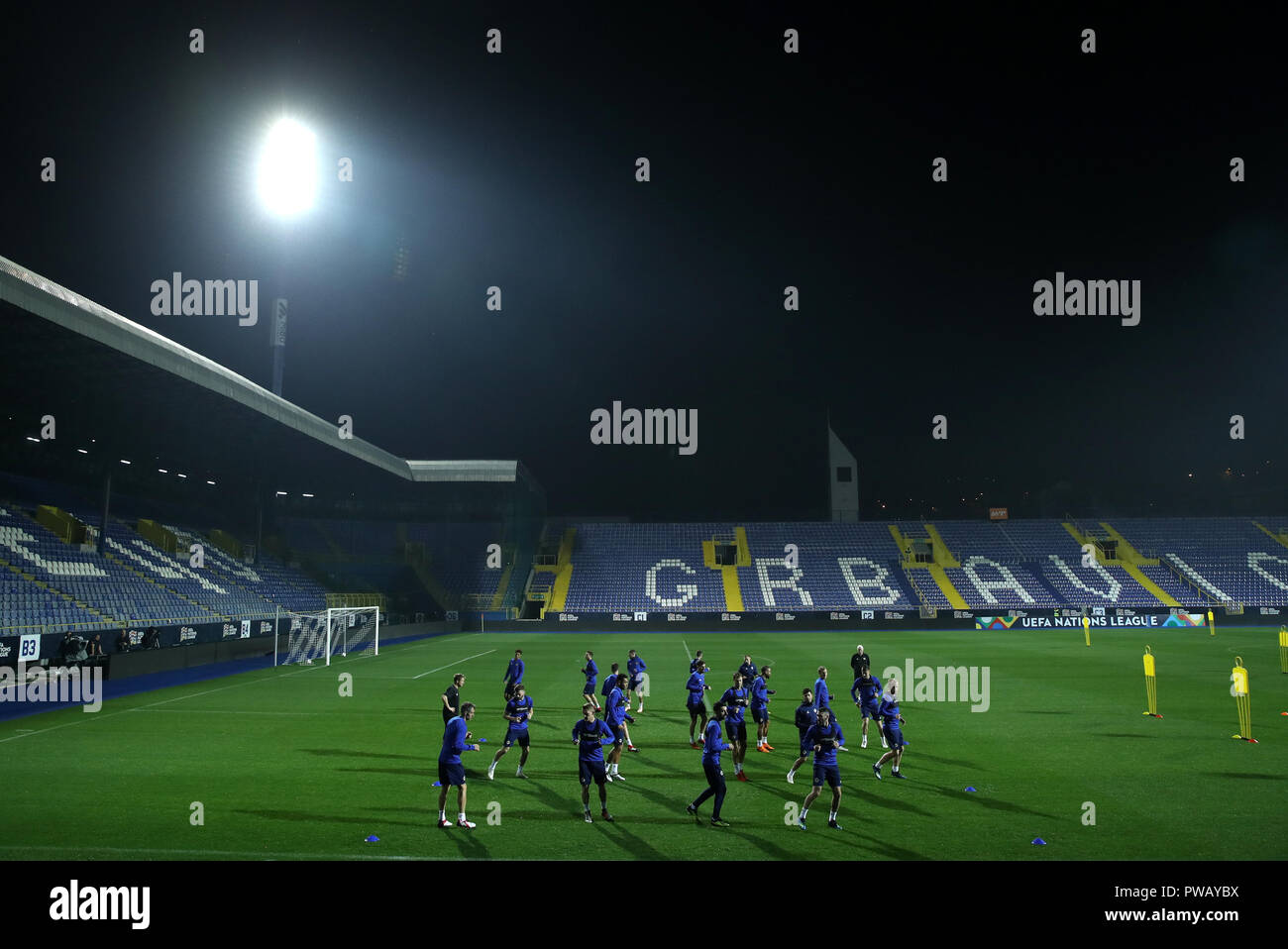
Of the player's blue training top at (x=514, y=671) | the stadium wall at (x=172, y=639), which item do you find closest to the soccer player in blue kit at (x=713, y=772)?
the player's blue training top at (x=514, y=671)

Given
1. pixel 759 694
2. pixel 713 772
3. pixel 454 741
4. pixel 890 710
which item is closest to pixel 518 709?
pixel 454 741

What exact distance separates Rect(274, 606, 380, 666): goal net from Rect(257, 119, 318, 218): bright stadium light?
21.1 m

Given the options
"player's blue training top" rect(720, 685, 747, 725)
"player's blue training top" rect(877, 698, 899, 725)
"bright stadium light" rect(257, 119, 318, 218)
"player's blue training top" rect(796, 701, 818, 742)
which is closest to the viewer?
"player's blue training top" rect(720, 685, 747, 725)

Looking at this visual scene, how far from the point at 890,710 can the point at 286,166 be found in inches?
1575

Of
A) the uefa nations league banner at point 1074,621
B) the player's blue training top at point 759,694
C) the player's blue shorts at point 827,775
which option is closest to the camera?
the player's blue shorts at point 827,775

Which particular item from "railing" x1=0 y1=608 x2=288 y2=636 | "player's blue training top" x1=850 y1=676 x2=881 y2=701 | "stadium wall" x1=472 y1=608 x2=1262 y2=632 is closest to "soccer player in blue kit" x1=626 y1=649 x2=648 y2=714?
"player's blue training top" x1=850 y1=676 x2=881 y2=701

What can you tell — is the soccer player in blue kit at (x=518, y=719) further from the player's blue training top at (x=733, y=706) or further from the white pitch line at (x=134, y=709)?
the white pitch line at (x=134, y=709)

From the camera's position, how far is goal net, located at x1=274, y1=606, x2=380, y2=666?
3691cm

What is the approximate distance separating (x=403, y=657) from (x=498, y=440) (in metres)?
27.4

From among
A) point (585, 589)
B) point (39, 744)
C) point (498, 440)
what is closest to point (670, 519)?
point (585, 589)

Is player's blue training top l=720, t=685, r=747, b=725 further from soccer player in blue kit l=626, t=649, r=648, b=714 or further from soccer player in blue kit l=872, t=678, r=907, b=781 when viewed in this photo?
soccer player in blue kit l=626, t=649, r=648, b=714

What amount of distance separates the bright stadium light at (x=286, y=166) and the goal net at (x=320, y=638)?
69.3ft

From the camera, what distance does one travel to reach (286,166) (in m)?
40.3

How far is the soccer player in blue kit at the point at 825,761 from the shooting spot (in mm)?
11188
